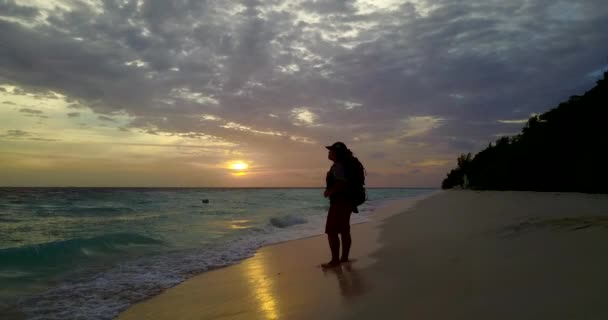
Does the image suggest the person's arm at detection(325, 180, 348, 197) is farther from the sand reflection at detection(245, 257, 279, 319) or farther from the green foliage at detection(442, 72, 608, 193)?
the green foliage at detection(442, 72, 608, 193)

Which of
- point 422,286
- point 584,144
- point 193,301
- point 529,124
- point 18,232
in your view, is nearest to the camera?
point 422,286

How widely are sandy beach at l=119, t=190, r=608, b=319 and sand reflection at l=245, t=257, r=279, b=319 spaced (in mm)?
17

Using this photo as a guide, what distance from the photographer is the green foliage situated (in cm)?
1855

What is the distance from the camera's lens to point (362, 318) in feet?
10.1

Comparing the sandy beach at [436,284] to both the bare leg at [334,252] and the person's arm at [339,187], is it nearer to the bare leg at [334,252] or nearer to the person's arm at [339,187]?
the bare leg at [334,252]

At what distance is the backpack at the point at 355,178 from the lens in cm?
609

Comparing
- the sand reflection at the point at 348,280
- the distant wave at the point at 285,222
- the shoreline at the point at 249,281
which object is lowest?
the distant wave at the point at 285,222

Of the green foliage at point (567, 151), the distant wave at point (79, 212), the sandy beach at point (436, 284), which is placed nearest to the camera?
the sandy beach at point (436, 284)

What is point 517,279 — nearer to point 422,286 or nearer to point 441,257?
point 422,286

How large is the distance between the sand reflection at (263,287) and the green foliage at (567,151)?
18.8 m

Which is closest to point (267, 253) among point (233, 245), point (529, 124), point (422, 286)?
point (233, 245)

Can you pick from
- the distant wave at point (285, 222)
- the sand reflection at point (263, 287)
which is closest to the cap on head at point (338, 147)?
the sand reflection at point (263, 287)

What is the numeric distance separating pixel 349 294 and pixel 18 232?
15188mm

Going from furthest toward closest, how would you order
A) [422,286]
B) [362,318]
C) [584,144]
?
[584,144], [422,286], [362,318]
